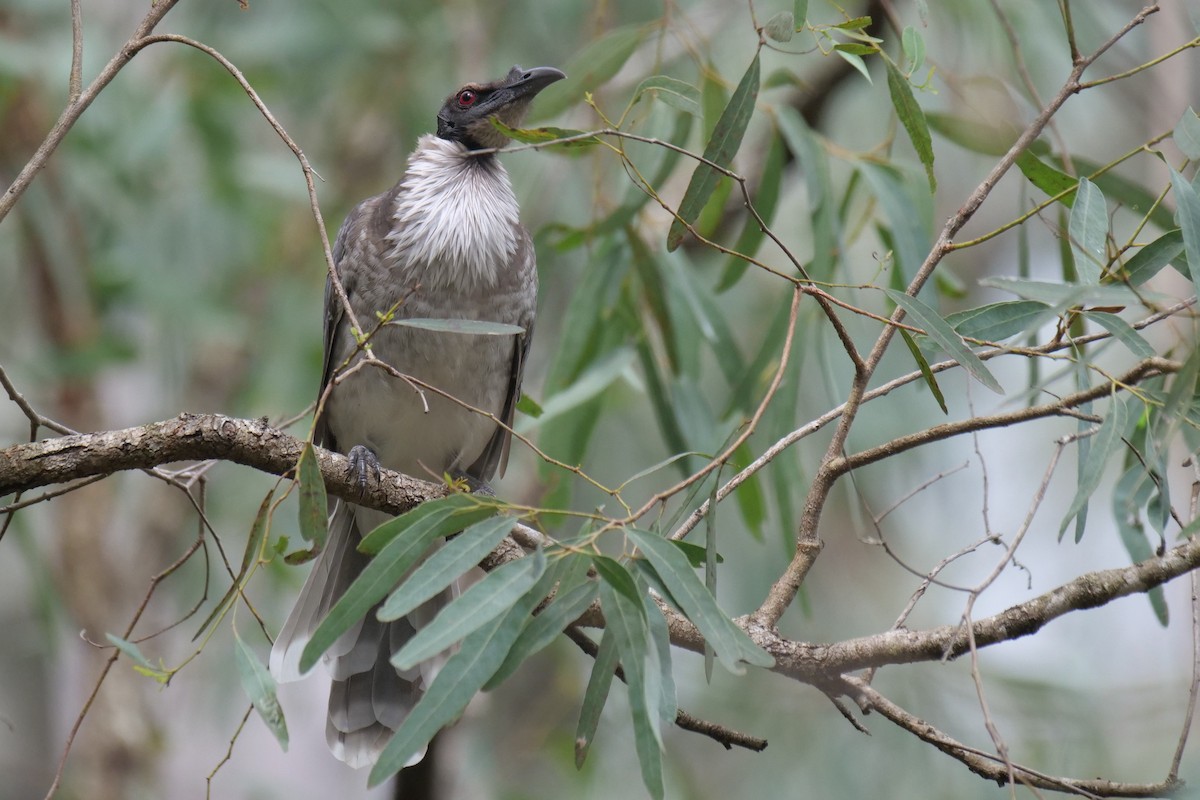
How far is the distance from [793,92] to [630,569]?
14.9 feet

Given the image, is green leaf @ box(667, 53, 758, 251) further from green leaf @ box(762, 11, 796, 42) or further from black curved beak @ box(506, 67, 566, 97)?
black curved beak @ box(506, 67, 566, 97)

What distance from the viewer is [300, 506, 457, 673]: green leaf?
2.05m

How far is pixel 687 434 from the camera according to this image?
4.10m

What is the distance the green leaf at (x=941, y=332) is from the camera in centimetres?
219

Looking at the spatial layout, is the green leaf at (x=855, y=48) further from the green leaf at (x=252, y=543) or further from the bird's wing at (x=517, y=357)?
the bird's wing at (x=517, y=357)

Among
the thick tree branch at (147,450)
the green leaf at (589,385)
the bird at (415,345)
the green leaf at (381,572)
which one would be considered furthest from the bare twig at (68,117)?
the green leaf at (589,385)

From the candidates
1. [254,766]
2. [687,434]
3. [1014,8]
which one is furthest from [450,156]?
[254,766]

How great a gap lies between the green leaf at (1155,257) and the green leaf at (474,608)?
4.24 feet

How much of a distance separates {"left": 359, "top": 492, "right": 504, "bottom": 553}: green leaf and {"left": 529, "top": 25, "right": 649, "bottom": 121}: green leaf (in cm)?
221

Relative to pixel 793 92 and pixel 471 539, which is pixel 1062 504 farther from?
pixel 471 539

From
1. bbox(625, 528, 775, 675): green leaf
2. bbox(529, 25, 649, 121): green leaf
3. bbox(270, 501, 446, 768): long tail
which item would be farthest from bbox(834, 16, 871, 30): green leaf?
bbox(270, 501, 446, 768): long tail

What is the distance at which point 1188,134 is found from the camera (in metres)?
2.23

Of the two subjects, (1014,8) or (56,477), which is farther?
(1014,8)

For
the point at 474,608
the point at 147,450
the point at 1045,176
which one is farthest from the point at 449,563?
the point at 1045,176
